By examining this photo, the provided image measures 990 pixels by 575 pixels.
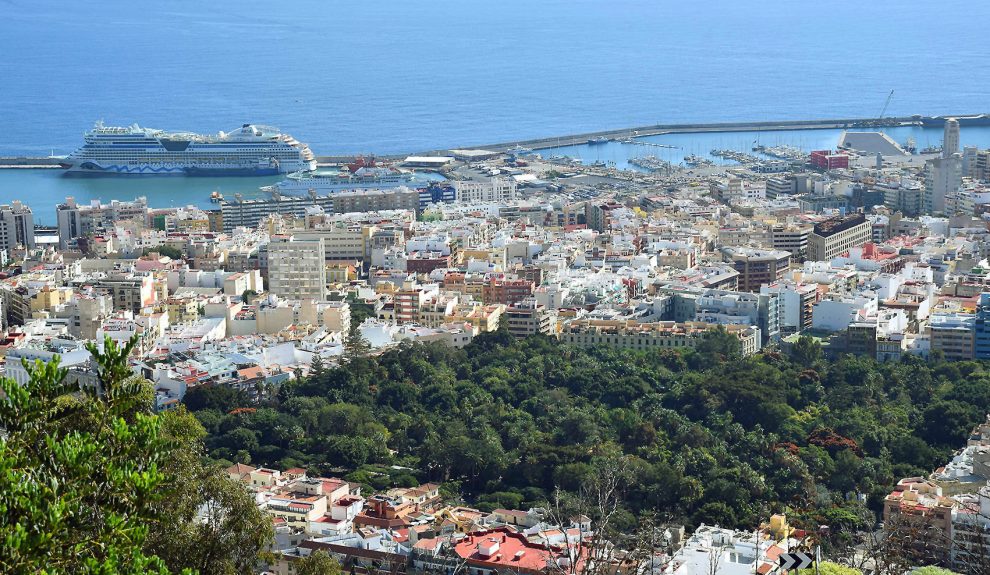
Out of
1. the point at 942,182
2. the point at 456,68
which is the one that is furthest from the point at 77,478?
the point at 456,68

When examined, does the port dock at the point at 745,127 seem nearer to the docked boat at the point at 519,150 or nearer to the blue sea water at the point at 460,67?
the docked boat at the point at 519,150

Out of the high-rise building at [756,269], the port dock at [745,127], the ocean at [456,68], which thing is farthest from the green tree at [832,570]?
the port dock at [745,127]

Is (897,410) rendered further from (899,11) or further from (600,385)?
(899,11)

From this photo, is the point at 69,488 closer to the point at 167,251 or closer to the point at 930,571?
the point at 930,571

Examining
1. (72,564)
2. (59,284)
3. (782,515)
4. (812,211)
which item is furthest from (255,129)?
(72,564)

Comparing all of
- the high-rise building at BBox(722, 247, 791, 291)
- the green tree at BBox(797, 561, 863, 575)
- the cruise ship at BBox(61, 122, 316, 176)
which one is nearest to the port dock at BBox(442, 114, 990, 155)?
the cruise ship at BBox(61, 122, 316, 176)
